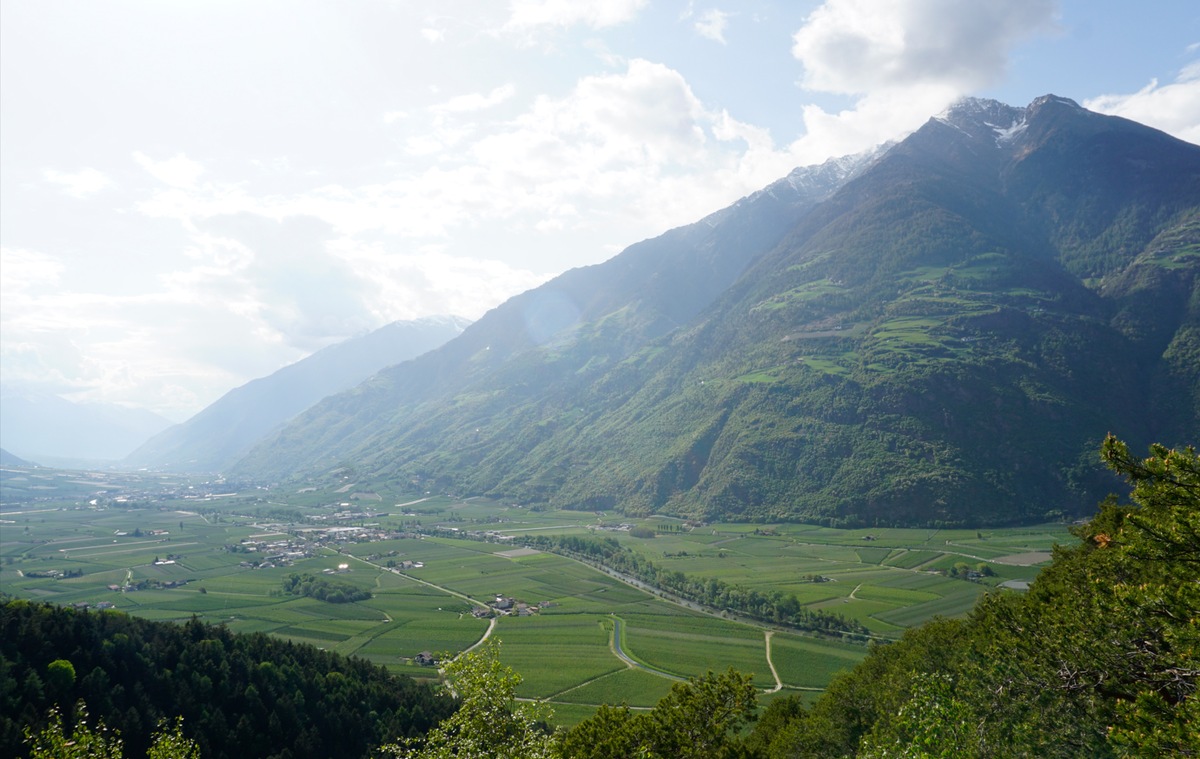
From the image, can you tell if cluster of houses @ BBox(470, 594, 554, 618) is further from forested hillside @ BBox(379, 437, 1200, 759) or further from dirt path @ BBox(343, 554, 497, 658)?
forested hillside @ BBox(379, 437, 1200, 759)

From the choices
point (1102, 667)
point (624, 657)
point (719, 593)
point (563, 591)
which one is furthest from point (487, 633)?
point (1102, 667)

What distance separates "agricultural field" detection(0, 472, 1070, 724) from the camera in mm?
87125

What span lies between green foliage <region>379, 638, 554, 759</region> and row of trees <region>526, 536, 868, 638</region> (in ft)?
283

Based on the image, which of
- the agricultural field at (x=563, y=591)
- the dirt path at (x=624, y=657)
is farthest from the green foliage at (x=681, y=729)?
the dirt path at (x=624, y=657)

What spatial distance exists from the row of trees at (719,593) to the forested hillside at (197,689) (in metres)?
61.5

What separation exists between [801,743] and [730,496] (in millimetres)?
159114

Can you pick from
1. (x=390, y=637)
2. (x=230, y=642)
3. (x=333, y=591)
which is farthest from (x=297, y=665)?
(x=333, y=591)

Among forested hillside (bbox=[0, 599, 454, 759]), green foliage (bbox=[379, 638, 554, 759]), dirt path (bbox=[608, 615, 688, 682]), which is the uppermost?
green foliage (bbox=[379, 638, 554, 759])

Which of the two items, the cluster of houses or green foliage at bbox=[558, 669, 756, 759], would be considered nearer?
green foliage at bbox=[558, 669, 756, 759]

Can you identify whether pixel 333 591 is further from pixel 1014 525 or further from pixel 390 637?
pixel 1014 525

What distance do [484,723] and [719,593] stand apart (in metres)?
101

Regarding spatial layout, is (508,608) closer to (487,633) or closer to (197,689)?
(487,633)

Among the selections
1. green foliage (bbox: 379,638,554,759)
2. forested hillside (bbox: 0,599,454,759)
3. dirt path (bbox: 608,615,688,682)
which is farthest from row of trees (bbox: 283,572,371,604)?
green foliage (bbox: 379,638,554,759)

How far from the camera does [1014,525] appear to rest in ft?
511
